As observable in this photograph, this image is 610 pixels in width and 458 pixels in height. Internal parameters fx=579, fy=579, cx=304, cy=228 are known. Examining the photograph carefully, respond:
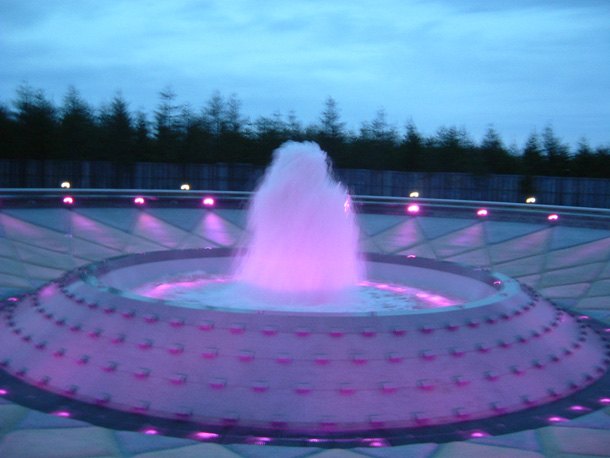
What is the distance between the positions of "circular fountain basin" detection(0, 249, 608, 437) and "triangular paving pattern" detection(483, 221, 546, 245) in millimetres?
6778

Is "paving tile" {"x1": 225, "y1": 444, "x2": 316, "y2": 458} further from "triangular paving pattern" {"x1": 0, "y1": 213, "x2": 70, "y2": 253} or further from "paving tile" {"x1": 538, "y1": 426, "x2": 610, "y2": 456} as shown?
"triangular paving pattern" {"x1": 0, "y1": 213, "x2": 70, "y2": 253}

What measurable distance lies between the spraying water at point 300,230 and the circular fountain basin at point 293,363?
110 inches

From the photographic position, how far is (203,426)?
175 inches

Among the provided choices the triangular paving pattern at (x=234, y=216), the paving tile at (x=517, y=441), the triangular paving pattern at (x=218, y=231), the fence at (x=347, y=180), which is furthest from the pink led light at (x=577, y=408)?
the fence at (x=347, y=180)

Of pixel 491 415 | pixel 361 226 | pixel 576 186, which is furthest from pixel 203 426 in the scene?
pixel 576 186

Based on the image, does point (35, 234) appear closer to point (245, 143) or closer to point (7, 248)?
point (7, 248)

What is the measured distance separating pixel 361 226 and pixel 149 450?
9919 millimetres

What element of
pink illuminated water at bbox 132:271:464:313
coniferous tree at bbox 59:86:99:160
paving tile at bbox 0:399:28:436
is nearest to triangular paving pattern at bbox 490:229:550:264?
pink illuminated water at bbox 132:271:464:313

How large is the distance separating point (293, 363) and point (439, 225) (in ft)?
30.8

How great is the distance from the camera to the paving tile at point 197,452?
12.6 feet

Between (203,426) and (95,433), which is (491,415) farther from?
(95,433)

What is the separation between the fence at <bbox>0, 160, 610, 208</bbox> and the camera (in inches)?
824

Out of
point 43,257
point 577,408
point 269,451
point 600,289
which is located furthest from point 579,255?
point 43,257

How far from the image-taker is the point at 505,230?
1297 centimetres
